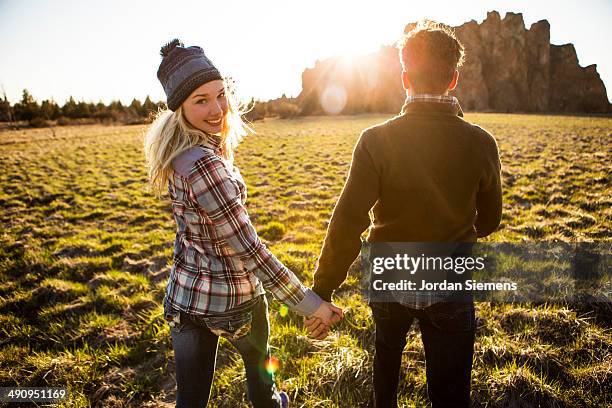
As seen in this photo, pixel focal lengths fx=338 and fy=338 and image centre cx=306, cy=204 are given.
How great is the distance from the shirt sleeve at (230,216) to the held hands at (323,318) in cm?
27

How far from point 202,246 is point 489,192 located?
1607 millimetres

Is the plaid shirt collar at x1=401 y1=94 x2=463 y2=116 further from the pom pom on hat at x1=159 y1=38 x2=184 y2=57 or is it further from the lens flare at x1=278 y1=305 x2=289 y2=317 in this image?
the lens flare at x1=278 y1=305 x2=289 y2=317

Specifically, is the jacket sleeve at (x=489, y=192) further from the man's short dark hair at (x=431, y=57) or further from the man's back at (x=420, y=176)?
the man's short dark hair at (x=431, y=57)

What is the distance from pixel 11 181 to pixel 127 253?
35.4 feet

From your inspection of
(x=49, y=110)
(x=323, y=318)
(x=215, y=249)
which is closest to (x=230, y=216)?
(x=215, y=249)

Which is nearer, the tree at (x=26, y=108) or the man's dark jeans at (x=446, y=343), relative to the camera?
the man's dark jeans at (x=446, y=343)

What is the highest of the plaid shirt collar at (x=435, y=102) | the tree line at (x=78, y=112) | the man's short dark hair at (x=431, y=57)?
the tree line at (x=78, y=112)

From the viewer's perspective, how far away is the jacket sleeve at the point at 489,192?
70.4 inches

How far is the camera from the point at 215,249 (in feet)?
5.57

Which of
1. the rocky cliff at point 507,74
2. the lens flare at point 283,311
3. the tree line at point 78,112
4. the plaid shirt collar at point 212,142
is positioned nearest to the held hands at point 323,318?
the plaid shirt collar at point 212,142

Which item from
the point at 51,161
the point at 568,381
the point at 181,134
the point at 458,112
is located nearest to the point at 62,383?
the point at 181,134

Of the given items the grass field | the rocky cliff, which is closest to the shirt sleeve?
the grass field

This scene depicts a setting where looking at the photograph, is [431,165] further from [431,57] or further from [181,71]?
[181,71]

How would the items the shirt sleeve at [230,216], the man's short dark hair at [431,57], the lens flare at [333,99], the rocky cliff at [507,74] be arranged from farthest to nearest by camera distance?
1. the rocky cliff at [507,74]
2. the lens flare at [333,99]
3. the man's short dark hair at [431,57]
4. the shirt sleeve at [230,216]
